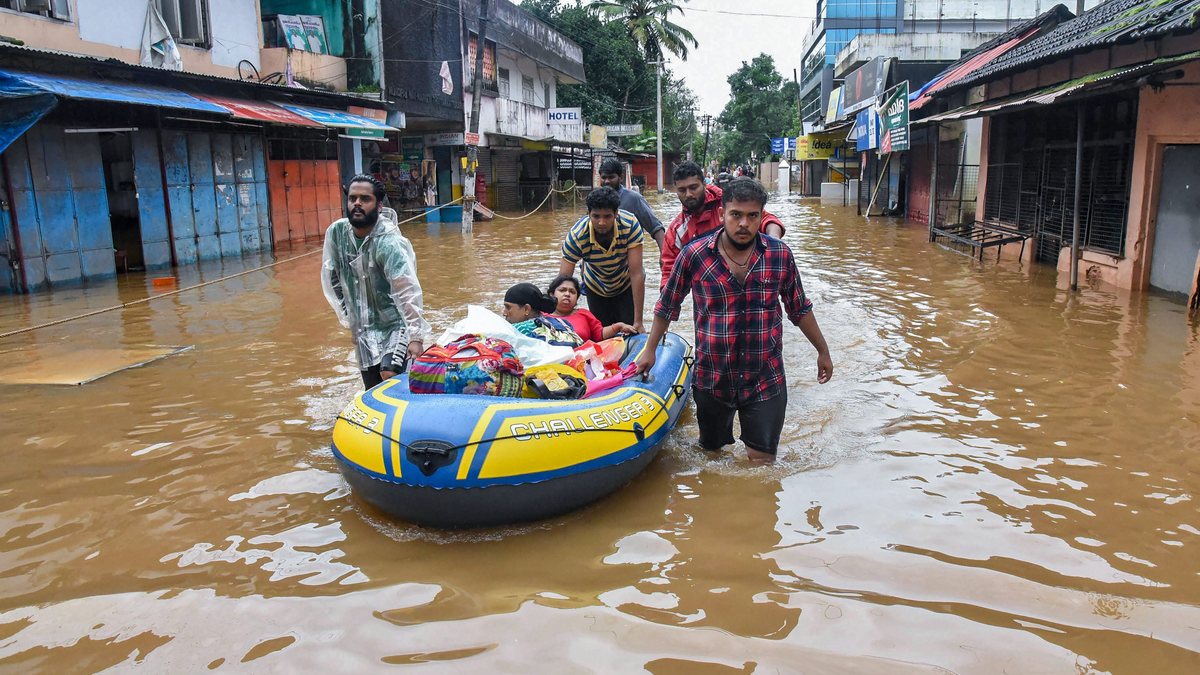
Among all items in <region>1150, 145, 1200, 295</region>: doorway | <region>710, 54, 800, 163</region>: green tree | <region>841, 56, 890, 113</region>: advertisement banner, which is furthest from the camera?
<region>710, 54, 800, 163</region>: green tree

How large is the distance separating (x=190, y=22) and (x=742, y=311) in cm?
1511

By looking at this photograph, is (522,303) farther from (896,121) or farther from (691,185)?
Answer: (896,121)

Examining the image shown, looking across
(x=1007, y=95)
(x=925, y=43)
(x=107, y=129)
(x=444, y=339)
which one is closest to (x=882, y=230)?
(x=1007, y=95)

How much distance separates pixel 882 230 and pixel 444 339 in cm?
1819

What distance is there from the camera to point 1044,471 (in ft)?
16.3

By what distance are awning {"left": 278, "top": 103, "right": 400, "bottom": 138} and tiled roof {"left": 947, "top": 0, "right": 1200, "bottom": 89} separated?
470 inches

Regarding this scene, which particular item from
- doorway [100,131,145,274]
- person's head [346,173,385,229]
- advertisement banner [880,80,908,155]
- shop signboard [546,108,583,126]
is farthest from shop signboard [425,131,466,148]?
person's head [346,173,385,229]

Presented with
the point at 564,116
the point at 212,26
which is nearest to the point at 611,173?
the point at 212,26

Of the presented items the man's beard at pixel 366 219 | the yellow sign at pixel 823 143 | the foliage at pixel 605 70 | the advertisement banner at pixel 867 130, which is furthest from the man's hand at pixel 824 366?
the foliage at pixel 605 70

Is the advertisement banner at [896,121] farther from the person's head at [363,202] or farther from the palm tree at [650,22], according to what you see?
the palm tree at [650,22]

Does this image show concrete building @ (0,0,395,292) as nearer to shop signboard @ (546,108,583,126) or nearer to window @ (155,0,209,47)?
window @ (155,0,209,47)

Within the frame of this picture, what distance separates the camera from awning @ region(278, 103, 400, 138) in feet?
55.4

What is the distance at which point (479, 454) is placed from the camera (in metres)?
3.99

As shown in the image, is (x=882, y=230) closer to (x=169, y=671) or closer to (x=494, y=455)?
(x=494, y=455)
